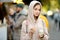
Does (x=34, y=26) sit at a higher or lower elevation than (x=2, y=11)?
lower

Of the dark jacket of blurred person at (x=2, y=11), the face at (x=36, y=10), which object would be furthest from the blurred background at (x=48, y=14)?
the face at (x=36, y=10)

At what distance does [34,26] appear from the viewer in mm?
1771

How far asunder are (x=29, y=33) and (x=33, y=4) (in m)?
0.30

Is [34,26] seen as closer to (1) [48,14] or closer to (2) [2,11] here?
(1) [48,14]

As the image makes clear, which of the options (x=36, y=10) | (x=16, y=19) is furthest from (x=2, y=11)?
(x=36, y=10)

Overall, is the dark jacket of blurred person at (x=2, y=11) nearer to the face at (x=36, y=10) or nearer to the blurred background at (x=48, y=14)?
the blurred background at (x=48, y=14)

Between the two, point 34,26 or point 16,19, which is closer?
point 34,26

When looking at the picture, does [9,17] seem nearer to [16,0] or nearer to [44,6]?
[16,0]

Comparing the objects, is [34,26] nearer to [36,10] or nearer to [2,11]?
[36,10]

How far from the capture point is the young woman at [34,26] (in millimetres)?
1737

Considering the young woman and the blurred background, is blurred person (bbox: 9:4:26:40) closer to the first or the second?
the blurred background

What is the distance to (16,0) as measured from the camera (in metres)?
2.13

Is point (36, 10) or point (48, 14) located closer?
point (36, 10)

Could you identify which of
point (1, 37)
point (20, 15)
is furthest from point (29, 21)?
point (1, 37)
